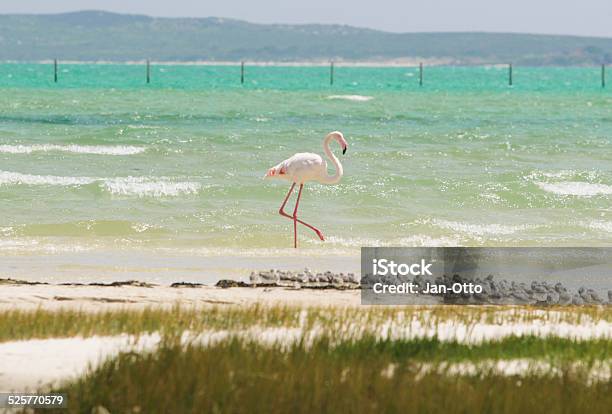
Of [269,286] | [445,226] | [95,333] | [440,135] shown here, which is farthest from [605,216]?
[440,135]

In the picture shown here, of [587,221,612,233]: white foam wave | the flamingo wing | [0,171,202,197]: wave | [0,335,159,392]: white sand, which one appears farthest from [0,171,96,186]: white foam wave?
[0,335,159,392]: white sand

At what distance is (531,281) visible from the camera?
15500mm

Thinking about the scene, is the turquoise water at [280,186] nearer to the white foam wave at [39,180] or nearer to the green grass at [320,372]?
the white foam wave at [39,180]

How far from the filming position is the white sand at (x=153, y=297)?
12539 mm

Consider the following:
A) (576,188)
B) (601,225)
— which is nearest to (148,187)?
(576,188)

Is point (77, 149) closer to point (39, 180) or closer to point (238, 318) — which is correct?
point (39, 180)

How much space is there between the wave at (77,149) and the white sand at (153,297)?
54.8 ft

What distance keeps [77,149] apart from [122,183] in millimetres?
7187

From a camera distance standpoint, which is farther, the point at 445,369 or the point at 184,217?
the point at 184,217

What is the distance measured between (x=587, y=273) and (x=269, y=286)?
4106mm

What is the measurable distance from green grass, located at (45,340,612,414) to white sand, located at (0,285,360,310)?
3.90 m

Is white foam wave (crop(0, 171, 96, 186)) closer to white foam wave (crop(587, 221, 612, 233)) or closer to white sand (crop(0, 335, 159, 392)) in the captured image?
white foam wave (crop(587, 221, 612, 233))

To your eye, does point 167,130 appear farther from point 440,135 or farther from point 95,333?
point 95,333


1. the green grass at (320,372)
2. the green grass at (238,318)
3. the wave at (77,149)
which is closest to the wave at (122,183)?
the wave at (77,149)
